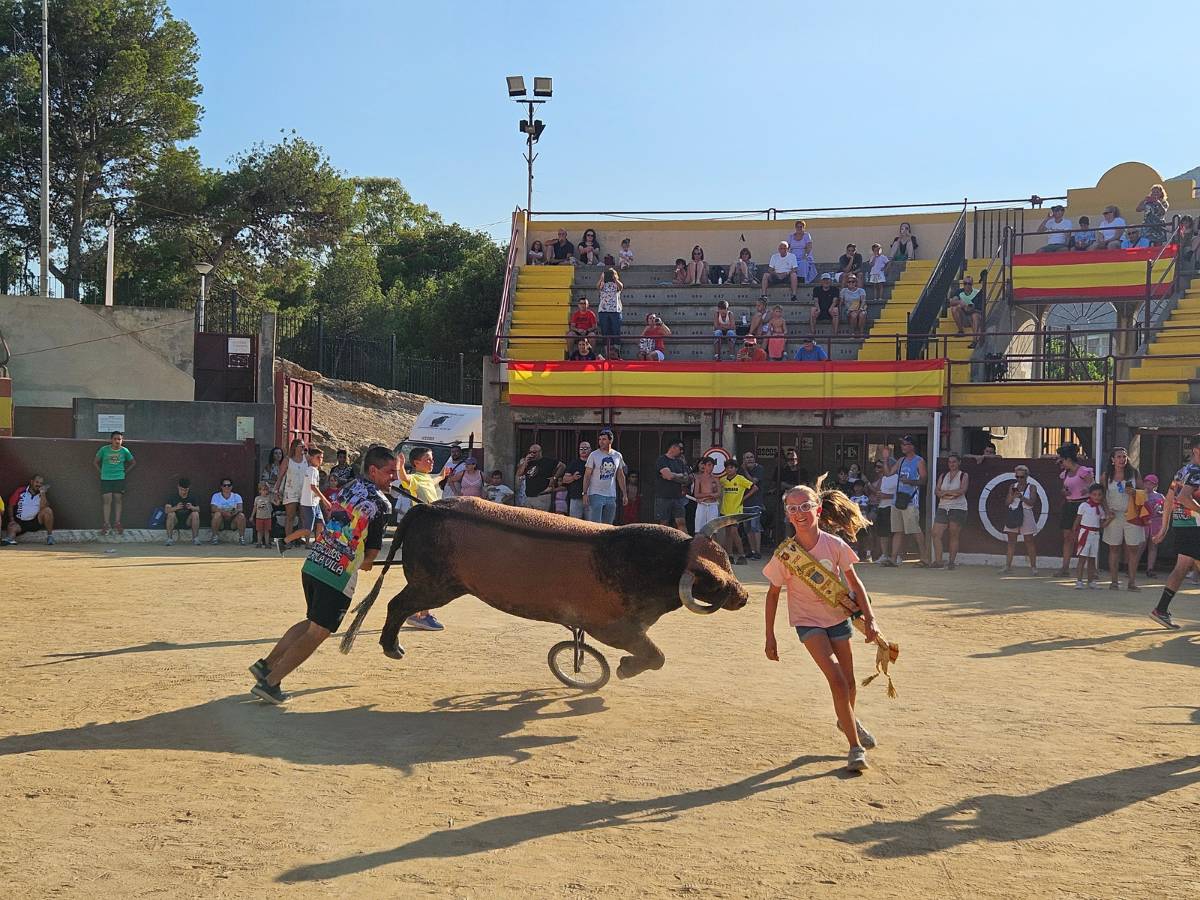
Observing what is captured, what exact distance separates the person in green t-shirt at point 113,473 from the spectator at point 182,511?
736 mm

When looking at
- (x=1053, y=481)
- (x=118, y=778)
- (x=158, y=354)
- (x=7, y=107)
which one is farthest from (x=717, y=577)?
(x=7, y=107)

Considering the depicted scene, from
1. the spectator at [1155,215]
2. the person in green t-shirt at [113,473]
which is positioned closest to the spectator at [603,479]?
the person in green t-shirt at [113,473]

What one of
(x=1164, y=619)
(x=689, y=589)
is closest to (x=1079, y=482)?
(x=1164, y=619)

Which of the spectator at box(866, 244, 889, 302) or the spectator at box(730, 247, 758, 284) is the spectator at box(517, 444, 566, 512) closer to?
the spectator at box(730, 247, 758, 284)

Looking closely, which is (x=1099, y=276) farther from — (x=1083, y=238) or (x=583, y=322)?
(x=583, y=322)

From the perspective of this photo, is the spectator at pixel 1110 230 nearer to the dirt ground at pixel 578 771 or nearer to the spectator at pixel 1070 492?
the spectator at pixel 1070 492

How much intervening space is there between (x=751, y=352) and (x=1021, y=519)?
19.3ft

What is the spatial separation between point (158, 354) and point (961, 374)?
16461 mm

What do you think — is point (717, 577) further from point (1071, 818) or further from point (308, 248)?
point (308, 248)

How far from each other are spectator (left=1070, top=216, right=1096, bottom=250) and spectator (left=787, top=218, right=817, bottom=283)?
4.88 metres

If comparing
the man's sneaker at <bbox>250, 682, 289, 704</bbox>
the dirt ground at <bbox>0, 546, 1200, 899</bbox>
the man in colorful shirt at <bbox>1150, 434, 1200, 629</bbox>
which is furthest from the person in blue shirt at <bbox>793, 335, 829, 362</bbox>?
the man's sneaker at <bbox>250, 682, 289, 704</bbox>

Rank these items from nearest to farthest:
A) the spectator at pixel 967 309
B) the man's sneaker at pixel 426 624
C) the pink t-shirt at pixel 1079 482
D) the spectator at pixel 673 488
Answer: the man's sneaker at pixel 426 624 < the pink t-shirt at pixel 1079 482 < the spectator at pixel 673 488 < the spectator at pixel 967 309

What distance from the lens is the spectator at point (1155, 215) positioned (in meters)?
22.3

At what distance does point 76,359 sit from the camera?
2594cm
